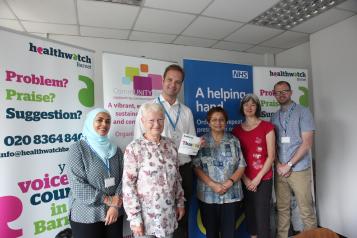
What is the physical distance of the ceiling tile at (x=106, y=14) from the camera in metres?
2.70

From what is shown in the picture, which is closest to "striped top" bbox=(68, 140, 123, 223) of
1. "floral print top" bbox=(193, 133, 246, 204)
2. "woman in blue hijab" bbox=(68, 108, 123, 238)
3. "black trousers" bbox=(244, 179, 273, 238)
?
"woman in blue hijab" bbox=(68, 108, 123, 238)

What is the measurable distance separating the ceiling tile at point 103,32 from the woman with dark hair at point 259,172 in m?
2.32

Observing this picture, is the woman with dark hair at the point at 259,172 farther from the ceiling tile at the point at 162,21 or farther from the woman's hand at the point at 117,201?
the ceiling tile at the point at 162,21

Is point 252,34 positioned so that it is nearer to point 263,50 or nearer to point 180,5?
point 263,50

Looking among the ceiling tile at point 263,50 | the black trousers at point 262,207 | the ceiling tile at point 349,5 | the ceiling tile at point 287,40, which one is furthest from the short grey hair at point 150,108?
the ceiling tile at point 263,50

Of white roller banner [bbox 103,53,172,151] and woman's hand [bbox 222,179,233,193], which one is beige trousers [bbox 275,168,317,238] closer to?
woman's hand [bbox 222,179,233,193]

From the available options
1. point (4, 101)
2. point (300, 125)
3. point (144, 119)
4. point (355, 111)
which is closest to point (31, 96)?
point (4, 101)

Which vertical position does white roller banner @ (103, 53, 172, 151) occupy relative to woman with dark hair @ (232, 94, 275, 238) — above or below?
above

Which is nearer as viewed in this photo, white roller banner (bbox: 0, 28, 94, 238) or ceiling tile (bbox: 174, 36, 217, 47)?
white roller banner (bbox: 0, 28, 94, 238)

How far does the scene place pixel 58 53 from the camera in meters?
2.07

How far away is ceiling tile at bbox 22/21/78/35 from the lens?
3.19 metres

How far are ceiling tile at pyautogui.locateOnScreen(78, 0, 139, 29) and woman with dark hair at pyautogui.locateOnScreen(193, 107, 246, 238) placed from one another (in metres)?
1.68

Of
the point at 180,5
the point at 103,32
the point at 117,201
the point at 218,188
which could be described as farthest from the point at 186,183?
the point at 103,32

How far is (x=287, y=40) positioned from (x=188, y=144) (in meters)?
3.12
